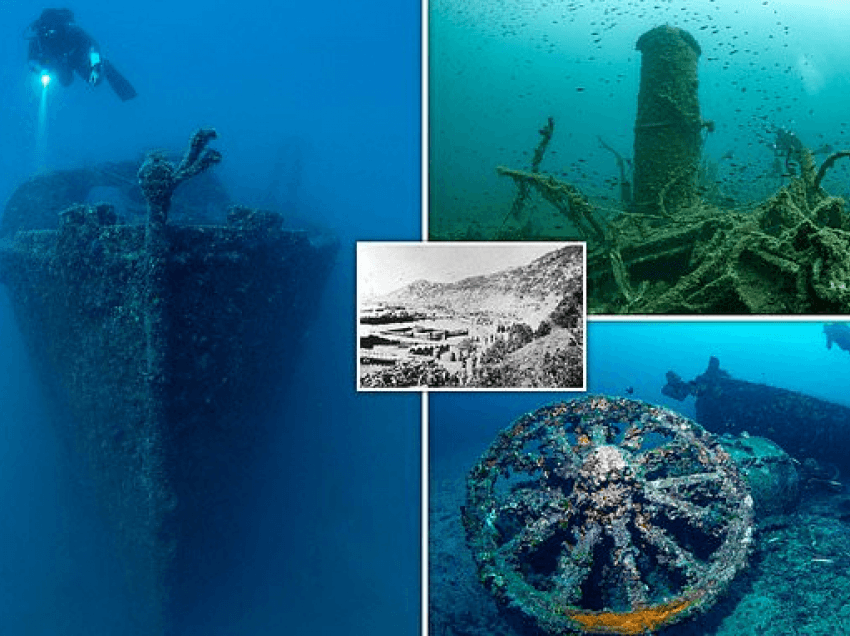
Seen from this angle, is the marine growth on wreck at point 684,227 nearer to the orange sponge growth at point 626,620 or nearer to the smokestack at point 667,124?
the smokestack at point 667,124

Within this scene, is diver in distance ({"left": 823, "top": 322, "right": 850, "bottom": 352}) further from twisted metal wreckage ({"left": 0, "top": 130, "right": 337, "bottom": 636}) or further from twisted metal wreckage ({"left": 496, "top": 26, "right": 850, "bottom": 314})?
twisted metal wreckage ({"left": 0, "top": 130, "right": 337, "bottom": 636})

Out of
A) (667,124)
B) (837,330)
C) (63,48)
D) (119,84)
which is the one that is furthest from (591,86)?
(63,48)

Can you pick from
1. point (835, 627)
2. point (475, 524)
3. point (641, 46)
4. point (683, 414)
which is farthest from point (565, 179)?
point (835, 627)

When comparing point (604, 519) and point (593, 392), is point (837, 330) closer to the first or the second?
point (593, 392)

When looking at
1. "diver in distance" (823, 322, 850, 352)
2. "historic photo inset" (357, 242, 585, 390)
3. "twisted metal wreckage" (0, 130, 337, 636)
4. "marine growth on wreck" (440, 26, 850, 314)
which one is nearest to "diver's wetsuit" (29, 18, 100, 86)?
"twisted metal wreckage" (0, 130, 337, 636)

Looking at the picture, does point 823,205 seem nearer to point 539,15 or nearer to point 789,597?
point 539,15
